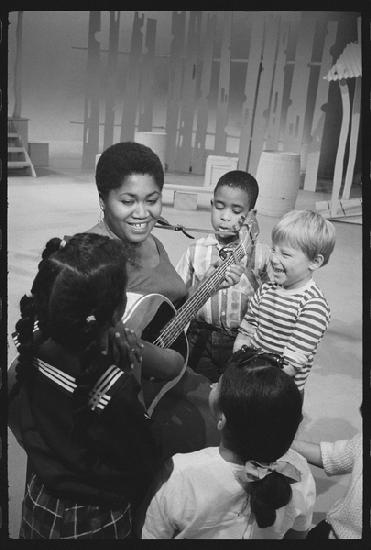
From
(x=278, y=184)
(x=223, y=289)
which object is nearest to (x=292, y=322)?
(x=223, y=289)

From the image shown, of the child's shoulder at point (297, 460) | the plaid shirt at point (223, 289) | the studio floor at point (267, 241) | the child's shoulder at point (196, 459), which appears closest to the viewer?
the child's shoulder at point (196, 459)

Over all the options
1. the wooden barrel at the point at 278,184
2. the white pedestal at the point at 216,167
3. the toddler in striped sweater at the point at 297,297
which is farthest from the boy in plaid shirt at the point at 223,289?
the white pedestal at the point at 216,167

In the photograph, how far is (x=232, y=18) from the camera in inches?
368

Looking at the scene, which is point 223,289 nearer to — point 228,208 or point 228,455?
point 228,208

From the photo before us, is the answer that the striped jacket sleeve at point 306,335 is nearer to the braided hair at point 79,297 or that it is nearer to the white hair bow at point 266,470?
the white hair bow at point 266,470

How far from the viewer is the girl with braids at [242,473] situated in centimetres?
126

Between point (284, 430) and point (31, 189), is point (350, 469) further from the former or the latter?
point (31, 189)

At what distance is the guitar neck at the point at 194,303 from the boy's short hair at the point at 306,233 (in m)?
0.25

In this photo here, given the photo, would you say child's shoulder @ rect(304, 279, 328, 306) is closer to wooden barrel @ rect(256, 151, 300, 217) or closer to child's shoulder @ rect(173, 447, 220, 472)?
child's shoulder @ rect(173, 447, 220, 472)

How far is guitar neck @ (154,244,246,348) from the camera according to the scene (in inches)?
70.6

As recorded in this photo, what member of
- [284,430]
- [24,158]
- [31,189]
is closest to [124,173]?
[284,430]

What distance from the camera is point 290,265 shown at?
1922 mm

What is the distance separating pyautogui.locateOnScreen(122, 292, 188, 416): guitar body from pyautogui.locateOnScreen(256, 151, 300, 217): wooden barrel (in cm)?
560

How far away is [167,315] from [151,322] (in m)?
0.10
